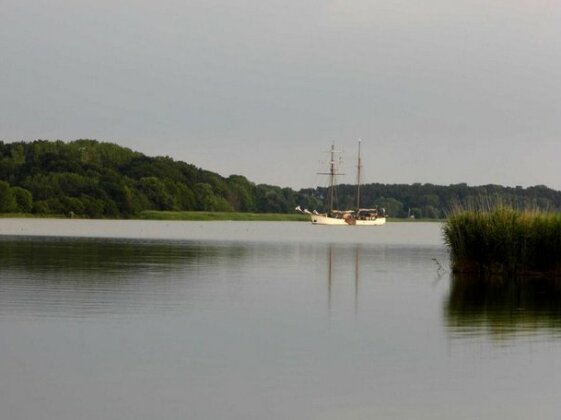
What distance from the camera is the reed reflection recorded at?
19953mm

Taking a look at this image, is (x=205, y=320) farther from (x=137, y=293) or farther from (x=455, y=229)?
(x=455, y=229)

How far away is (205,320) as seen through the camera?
67.1ft

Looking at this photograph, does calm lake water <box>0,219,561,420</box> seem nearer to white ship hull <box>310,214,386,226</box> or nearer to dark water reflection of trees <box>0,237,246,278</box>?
dark water reflection of trees <box>0,237,246,278</box>

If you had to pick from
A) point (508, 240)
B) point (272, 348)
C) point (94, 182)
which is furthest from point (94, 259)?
point (94, 182)

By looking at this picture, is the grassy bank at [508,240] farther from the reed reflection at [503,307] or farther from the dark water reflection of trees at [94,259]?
the dark water reflection of trees at [94,259]

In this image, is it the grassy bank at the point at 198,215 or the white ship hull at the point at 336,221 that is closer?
the grassy bank at the point at 198,215

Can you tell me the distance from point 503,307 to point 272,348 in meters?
8.77

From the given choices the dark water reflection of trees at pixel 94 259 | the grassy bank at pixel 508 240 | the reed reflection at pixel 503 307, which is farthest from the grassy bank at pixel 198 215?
the reed reflection at pixel 503 307

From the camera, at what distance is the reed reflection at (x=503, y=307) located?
1995 centimetres

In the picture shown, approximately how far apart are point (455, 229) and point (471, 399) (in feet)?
67.0

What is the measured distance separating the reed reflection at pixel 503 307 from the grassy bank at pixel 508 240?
893mm

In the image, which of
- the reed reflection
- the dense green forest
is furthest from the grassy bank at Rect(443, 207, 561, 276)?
the dense green forest

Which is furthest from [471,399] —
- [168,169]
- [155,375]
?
[168,169]

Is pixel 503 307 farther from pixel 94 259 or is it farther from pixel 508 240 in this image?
pixel 94 259
